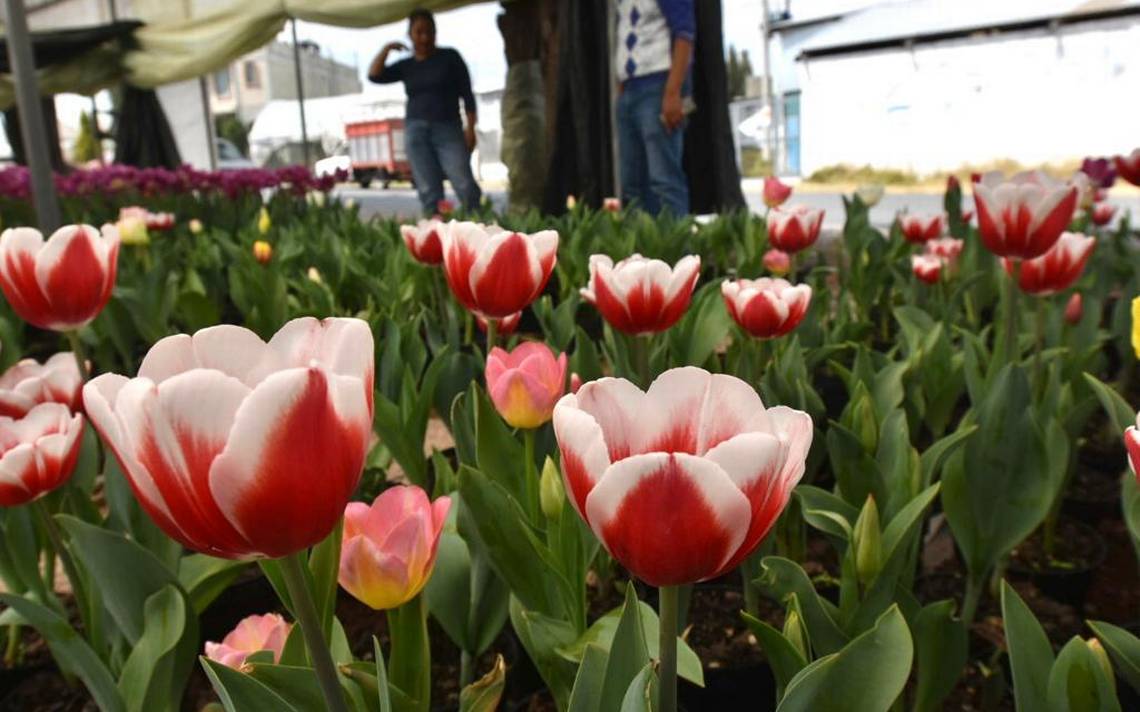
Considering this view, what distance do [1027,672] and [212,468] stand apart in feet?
1.54

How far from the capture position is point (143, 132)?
29.7ft

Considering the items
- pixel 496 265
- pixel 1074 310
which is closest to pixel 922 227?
pixel 1074 310

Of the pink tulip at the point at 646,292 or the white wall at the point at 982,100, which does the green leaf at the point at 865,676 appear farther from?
the white wall at the point at 982,100

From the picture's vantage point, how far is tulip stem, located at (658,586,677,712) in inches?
17.7

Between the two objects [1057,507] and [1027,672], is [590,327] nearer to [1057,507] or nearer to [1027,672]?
[1057,507]

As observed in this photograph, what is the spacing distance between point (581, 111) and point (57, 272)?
4.16 m

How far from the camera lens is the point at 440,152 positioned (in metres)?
4.95

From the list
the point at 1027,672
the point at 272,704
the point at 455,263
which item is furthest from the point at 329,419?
the point at 455,263

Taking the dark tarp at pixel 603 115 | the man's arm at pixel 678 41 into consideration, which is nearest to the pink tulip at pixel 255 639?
the man's arm at pixel 678 41

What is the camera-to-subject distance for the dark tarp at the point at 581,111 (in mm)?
4805

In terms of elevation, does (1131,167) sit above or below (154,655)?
above

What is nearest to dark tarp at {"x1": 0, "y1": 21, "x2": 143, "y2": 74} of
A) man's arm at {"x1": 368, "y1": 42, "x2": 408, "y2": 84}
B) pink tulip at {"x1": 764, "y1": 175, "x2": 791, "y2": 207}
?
man's arm at {"x1": 368, "y1": 42, "x2": 408, "y2": 84}

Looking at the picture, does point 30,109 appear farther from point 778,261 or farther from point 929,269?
point 929,269

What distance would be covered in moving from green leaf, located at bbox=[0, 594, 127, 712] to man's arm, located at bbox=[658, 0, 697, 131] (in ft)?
10.3
